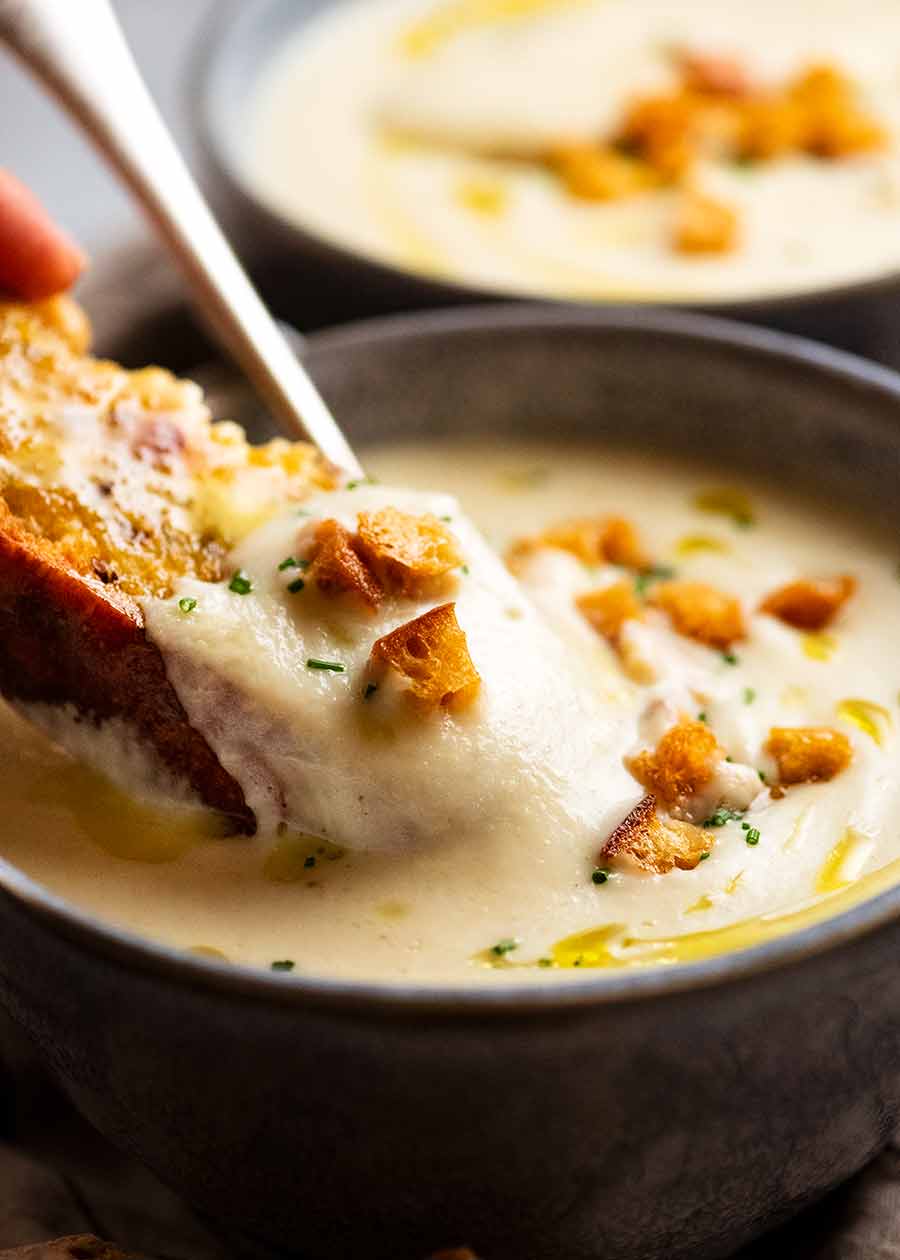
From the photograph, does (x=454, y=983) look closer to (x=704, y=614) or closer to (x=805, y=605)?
(x=704, y=614)

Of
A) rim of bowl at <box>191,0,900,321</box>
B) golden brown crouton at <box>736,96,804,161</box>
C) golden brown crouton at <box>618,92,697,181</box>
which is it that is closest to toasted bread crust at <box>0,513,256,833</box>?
rim of bowl at <box>191,0,900,321</box>

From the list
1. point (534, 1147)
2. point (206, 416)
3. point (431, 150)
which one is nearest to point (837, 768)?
point (534, 1147)

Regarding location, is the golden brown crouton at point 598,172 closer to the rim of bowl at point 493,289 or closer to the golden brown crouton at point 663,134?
the golden brown crouton at point 663,134

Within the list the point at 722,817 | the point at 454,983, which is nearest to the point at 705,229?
the point at 722,817

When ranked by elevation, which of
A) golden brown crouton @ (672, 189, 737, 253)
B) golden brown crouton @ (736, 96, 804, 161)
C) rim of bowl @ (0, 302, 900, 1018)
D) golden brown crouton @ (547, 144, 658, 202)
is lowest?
golden brown crouton @ (736, 96, 804, 161)

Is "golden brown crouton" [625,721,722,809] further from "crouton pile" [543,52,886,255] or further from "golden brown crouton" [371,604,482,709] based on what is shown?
"crouton pile" [543,52,886,255]

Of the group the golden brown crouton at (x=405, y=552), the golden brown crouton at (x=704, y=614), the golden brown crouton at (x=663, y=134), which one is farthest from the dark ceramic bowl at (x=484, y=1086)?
the golden brown crouton at (x=663, y=134)
